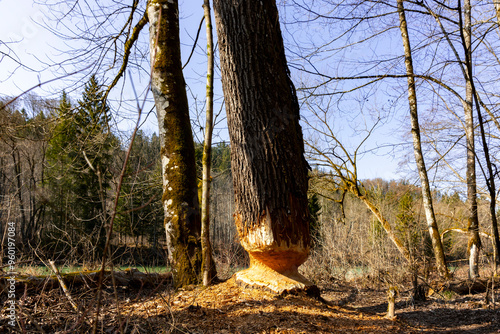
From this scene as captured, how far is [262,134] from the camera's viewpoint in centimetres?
312

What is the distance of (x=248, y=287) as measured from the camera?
3.29 meters

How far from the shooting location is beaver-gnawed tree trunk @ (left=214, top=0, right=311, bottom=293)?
10.2 feet

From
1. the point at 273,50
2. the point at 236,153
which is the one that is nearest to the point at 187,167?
the point at 236,153

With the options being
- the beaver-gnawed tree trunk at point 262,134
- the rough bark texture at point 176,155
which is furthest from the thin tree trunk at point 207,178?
the beaver-gnawed tree trunk at point 262,134

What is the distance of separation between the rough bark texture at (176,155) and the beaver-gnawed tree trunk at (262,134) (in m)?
1.14

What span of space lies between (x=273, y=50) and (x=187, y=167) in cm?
196

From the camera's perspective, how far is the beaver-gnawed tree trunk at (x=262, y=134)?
3119 millimetres

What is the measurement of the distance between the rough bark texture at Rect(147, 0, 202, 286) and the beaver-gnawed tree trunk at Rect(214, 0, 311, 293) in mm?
1137

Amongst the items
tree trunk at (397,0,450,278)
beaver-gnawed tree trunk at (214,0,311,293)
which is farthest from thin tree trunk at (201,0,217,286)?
tree trunk at (397,0,450,278)

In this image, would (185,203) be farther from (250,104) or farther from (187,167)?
(250,104)

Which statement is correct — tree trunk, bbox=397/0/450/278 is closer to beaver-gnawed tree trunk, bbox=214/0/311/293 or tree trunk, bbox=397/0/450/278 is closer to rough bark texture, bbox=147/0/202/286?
beaver-gnawed tree trunk, bbox=214/0/311/293

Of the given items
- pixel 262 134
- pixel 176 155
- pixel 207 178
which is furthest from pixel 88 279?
pixel 262 134

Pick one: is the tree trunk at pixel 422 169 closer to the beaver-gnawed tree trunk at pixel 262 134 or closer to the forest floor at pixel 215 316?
the forest floor at pixel 215 316

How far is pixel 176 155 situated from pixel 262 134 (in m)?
1.66
